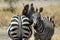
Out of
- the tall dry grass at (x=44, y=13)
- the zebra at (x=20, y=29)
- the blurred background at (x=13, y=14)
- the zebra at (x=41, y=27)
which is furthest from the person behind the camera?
the tall dry grass at (x=44, y=13)

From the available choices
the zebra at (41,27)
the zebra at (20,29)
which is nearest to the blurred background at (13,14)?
the zebra at (41,27)

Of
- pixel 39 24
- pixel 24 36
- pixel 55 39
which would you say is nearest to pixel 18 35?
pixel 24 36

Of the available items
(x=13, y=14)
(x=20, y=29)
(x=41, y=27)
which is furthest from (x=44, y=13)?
(x=20, y=29)

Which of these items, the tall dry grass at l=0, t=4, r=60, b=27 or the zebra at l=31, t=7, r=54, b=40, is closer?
the zebra at l=31, t=7, r=54, b=40

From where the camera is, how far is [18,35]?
9805 mm

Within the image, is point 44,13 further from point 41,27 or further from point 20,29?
point 20,29

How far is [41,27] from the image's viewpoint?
10.8 meters

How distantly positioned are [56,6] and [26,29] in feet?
43.1

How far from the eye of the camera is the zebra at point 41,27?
10.5 meters

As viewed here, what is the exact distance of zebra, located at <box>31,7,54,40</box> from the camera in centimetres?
1047

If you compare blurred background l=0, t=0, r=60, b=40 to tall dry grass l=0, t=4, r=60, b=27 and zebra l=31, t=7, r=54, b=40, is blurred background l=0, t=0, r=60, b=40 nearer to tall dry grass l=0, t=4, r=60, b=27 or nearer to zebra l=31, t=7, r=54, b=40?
tall dry grass l=0, t=4, r=60, b=27

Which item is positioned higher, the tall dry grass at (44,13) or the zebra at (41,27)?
the zebra at (41,27)

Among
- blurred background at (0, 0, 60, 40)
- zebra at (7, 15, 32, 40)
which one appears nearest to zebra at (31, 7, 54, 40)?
zebra at (7, 15, 32, 40)

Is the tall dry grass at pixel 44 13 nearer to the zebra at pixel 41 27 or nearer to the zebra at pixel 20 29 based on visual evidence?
the zebra at pixel 41 27
